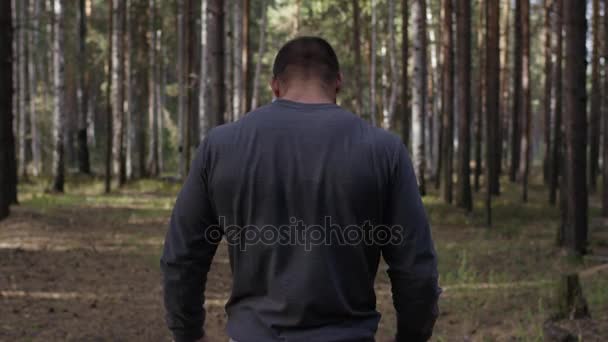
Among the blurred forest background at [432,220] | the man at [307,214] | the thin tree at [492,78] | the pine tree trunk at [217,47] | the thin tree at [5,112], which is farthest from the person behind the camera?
the thin tree at [492,78]

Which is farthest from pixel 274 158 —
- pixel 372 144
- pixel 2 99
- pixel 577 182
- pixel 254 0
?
pixel 254 0

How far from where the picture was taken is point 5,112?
15.0 metres

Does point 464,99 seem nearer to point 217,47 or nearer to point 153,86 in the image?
point 217,47

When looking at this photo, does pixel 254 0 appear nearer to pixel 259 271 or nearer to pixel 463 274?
pixel 463 274

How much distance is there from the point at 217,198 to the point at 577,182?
36.1ft

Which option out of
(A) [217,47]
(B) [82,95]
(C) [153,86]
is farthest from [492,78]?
(B) [82,95]

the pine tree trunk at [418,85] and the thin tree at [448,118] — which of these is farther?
the pine tree trunk at [418,85]

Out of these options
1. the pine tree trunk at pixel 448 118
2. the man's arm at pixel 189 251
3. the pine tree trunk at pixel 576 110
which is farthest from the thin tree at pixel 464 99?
the man's arm at pixel 189 251

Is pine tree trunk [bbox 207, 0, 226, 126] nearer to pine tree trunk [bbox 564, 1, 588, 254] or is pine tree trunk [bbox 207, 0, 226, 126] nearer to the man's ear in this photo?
pine tree trunk [bbox 564, 1, 588, 254]

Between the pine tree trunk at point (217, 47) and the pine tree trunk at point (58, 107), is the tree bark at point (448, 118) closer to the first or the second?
the pine tree trunk at point (217, 47)

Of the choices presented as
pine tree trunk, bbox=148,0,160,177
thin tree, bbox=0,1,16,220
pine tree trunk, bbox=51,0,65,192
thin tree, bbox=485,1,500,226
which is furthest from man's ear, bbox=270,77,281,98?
pine tree trunk, bbox=148,0,160,177

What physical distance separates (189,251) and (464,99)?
1832cm

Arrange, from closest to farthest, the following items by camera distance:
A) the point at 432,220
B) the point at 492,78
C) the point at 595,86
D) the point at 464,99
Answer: the point at 432,220 → the point at 492,78 → the point at 464,99 → the point at 595,86

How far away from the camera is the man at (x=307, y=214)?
2527mm
